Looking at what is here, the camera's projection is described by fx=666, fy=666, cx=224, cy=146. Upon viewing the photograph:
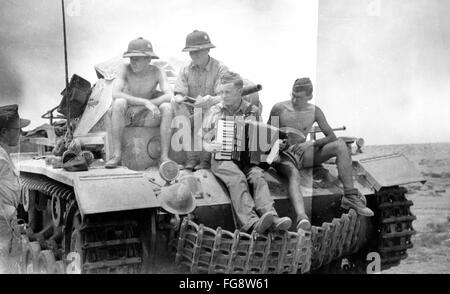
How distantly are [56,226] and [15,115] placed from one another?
133 cm

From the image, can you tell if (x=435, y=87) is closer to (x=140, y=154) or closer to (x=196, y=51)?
(x=196, y=51)

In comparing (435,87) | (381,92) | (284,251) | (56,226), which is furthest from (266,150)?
(56,226)

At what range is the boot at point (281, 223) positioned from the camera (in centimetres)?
594

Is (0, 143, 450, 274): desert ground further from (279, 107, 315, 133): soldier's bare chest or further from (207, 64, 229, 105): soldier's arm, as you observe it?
(207, 64, 229, 105): soldier's arm

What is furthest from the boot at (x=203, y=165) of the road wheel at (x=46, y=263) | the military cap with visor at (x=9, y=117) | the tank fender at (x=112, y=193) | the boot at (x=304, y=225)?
the military cap with visor at (x=9, y=117)

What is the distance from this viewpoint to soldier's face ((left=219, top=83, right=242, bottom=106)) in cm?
662

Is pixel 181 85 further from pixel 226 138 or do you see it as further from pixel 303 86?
pixel 303 86

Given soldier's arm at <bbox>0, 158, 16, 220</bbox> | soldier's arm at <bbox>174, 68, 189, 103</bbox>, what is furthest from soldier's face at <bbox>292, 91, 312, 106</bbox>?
soldier's arm at <bbox>0, 158, 16, 220</bbox>

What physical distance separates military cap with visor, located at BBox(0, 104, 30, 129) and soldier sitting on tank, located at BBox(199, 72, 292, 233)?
181 cm

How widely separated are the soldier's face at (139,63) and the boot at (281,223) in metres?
2.15

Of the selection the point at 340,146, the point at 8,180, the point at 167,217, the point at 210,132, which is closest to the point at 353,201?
the point at 340,146

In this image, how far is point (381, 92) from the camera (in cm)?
707

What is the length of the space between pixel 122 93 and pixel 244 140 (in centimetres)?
137

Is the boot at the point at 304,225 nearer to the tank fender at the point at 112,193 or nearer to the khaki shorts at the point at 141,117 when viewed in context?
the tank fender at the point at 112,193
